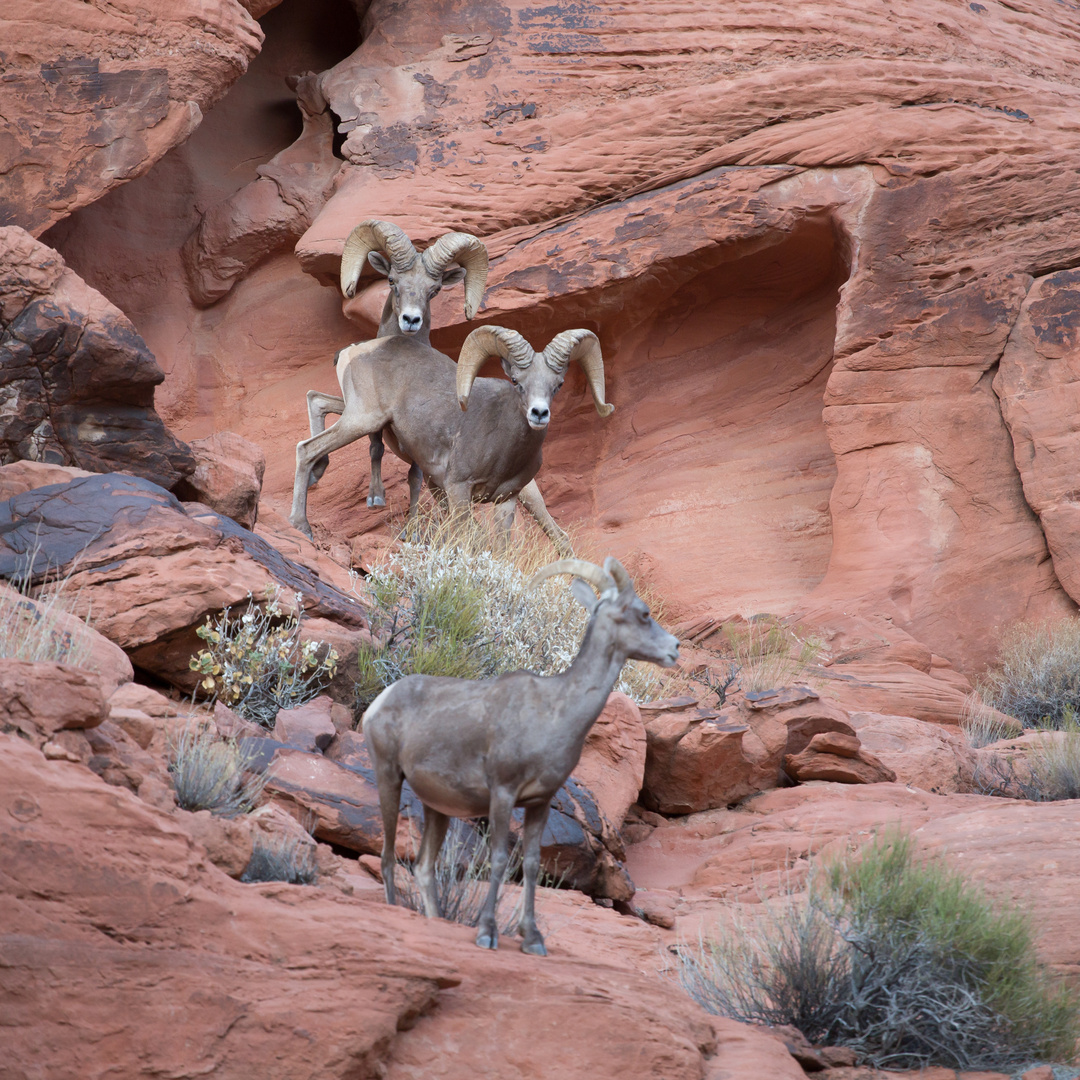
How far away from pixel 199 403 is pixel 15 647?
428 inches

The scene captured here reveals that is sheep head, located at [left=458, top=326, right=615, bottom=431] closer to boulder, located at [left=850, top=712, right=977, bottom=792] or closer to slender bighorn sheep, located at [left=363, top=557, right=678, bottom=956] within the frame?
boulder, located at [left=850, top=712, right=977, bottom=792]

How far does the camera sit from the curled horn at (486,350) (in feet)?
33.7

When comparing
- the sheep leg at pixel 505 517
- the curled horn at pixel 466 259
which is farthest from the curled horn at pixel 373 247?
the sheep leg at pixel 505 517

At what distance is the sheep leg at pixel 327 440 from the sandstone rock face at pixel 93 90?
4212 millimetres

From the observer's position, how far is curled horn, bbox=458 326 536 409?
33.7 feet

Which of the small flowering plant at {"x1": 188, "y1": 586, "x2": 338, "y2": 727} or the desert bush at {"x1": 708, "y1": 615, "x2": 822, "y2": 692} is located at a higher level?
the small flowering plant at {"x1": 188, "y1": 586, "x2": 338, "y2": 727}

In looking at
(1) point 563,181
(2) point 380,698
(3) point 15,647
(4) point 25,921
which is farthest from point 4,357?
(1) point 563,181

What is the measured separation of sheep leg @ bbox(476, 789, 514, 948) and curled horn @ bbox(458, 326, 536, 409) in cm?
693

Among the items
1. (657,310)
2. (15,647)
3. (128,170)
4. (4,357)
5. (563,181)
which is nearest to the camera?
(15,647)

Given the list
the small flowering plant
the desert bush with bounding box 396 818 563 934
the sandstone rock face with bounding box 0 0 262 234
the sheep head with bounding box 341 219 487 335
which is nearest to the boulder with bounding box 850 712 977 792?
the desert bush with bounding box 396 818 563 934

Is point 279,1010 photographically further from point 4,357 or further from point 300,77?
point 300,77

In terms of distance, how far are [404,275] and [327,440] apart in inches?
70.6

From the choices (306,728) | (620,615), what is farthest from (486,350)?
(620,615)

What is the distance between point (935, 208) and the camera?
1302 centimetres
